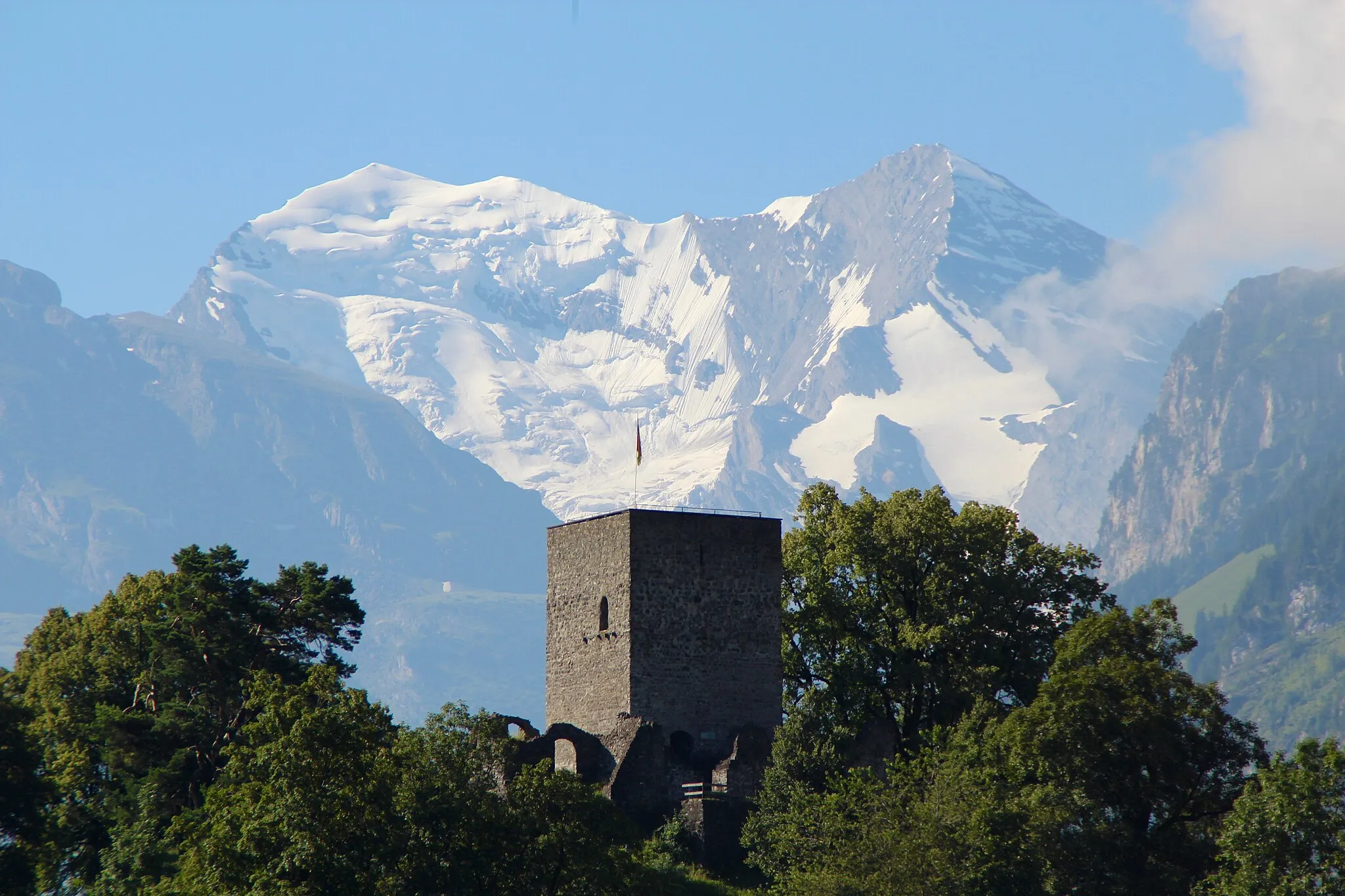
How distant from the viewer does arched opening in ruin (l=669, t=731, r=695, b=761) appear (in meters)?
59.8

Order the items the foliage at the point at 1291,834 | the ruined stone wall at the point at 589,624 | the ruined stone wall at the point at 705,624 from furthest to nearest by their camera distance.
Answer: the ruined stone wall at the point at 589,624
the ruined stone wall at the point at 705,624
the foliage at the point at 1291,834

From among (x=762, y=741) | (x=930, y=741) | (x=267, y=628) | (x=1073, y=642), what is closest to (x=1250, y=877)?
(x=1073, y=642)

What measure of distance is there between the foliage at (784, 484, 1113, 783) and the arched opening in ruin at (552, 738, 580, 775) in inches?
260

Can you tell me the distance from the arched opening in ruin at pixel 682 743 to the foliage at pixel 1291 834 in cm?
1852

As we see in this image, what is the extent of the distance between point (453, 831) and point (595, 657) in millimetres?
21908

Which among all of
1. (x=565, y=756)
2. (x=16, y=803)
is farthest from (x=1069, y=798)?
(x=16, y=803)

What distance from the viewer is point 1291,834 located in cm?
4403

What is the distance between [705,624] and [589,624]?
3891 mm

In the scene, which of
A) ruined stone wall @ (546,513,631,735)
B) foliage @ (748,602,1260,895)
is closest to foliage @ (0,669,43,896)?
ruined stone wall @ (546,513,631,735)

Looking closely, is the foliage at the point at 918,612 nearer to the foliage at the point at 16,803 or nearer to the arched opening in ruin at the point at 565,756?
the arched opening in ruin at the point at 565,756

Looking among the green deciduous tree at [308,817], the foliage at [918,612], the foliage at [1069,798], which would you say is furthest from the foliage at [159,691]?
the foliage at [1069,798]

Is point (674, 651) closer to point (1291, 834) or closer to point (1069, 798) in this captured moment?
point (1069, 798)

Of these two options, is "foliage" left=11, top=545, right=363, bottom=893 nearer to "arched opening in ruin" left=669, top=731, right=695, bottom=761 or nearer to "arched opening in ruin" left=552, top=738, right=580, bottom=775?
"arched opening in ruin" left=552, top=738, right=580, bottom=775

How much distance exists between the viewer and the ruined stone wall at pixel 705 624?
6034cm
